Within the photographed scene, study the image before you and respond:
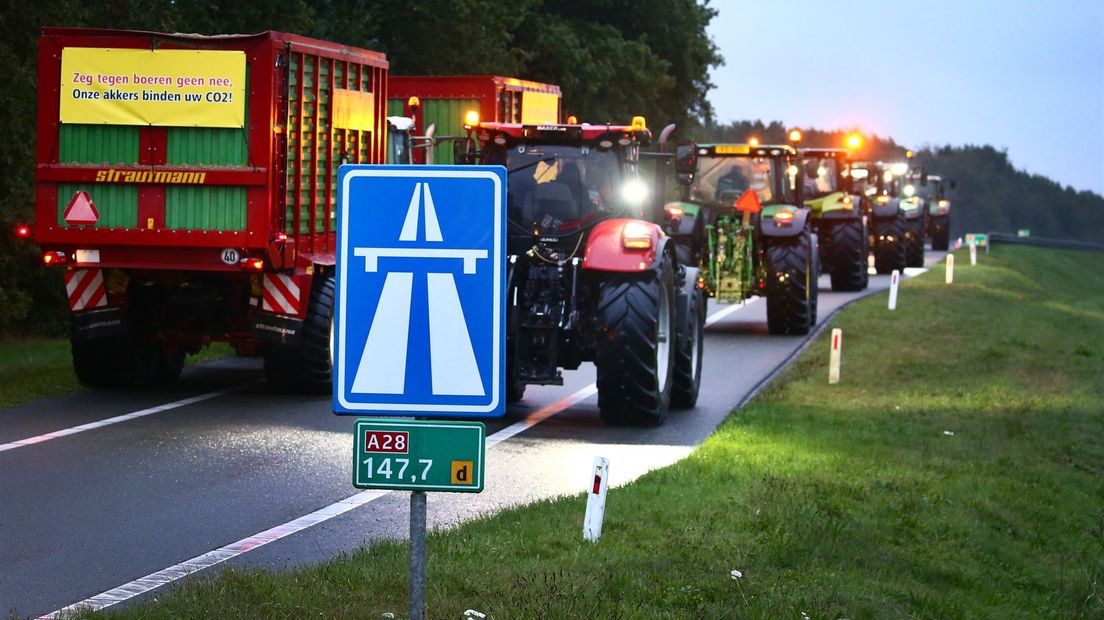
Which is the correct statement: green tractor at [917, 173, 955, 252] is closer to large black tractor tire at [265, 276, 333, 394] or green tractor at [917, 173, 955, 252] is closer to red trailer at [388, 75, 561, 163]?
red trailer at [388, 75, 561, 163]

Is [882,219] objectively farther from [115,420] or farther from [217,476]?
[217,476]

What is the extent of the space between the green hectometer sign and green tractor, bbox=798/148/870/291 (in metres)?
28.3

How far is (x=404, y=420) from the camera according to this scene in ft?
19.7

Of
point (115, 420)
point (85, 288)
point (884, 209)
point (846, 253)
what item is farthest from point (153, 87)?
point (884, 209)

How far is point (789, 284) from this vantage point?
24.9 meters

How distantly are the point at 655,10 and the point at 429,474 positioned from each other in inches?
2070

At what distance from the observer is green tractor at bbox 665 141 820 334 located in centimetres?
2509

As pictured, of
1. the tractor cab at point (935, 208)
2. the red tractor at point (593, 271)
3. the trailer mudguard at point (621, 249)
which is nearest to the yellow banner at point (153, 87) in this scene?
the red tractor at point (593, 271)

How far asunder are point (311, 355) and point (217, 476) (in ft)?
15.7

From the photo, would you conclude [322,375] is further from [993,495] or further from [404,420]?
[404,420]

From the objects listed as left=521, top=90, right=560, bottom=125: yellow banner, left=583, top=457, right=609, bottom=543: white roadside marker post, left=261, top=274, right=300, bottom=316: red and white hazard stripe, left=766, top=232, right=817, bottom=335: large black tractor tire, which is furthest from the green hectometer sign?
left=521, top=90, right=560, bottom=125: yellow banner

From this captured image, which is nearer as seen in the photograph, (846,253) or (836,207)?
(836,207)

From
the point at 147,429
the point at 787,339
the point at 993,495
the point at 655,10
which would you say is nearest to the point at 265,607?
the point at 993,495

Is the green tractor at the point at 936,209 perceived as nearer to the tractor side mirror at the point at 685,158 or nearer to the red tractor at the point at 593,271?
the tractor side mirror at the point at 685,158
